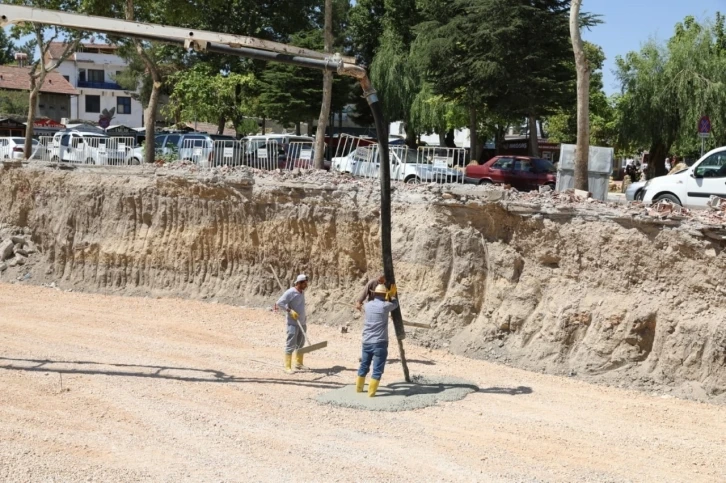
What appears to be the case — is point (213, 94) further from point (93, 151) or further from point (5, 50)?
point (5, 50)

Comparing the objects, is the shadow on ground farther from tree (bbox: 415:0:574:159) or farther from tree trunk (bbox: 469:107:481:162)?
tree trunk (bbox: 469:107:481:162)

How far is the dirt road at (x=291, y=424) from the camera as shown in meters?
9.18

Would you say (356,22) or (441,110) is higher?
(356,22)

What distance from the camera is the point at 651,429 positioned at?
11.1 metres

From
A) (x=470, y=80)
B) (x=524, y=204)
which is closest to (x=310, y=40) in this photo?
(x=470, y=80)

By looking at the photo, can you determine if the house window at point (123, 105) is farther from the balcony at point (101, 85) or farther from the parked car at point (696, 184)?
the parked car at point (696, 184)

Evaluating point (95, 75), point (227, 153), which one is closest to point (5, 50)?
point (95, 75)

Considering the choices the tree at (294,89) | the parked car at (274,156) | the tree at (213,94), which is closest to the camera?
the parked car at (274,156)

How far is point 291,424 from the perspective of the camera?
10633mm

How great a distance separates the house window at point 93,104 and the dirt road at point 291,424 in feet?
193

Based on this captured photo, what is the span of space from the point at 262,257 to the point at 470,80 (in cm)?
1934

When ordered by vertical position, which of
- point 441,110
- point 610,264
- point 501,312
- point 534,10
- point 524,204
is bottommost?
point 501,312

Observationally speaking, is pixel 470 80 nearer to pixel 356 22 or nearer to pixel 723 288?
pixel 356 22

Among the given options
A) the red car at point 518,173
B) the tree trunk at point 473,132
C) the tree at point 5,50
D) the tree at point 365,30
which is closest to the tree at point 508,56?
the tree trunk at point 473,132
